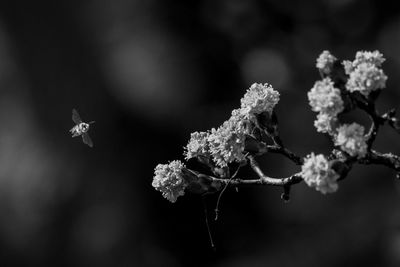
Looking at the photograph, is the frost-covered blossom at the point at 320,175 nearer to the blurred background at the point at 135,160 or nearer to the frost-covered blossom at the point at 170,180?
the frost-covered blossom at the point at 170,180

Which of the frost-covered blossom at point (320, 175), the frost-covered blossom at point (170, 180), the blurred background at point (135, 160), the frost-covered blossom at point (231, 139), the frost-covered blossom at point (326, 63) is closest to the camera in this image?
the frost-covered blossom at point (320, 175)

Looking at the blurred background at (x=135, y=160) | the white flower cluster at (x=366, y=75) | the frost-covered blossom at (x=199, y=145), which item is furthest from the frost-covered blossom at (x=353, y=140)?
the blurred background at (x=135, y=160)

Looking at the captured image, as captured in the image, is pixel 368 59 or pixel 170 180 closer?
pixel 368 59

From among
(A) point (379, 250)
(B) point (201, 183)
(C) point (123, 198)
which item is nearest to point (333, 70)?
(B) point (201, 183)

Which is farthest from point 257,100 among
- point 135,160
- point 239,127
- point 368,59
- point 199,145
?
point 135,160

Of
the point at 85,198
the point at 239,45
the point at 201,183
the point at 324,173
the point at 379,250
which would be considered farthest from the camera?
the point at 239,45

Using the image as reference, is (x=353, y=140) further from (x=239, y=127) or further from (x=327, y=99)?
(x=239, y=127)

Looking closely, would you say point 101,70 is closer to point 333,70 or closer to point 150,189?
point 150,189
